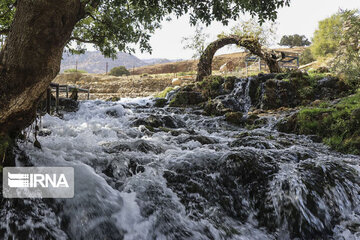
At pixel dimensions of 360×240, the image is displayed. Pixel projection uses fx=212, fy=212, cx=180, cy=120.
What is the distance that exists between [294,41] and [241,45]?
47814 mm

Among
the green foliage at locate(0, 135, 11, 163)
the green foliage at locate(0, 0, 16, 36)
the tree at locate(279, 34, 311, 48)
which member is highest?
the tree at locate(279, 34, 311, 48)

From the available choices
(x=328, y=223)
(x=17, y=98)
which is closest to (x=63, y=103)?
(x=17, y=98)

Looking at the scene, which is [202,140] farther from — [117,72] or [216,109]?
[117,72]

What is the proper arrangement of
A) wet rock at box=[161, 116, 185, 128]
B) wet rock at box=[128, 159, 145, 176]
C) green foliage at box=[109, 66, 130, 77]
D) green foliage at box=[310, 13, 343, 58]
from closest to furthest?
wet rock at box=[128, 159, 145, 176] → wet rock at box=[161, 116, 185, 128] → green foliage at box=[310, 13, 343, 58] → green foliage at box=[109, 66, 130, 77]

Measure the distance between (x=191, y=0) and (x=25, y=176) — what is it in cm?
425

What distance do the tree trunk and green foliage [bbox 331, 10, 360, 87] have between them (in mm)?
9046

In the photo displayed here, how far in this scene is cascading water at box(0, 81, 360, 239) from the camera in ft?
7.07

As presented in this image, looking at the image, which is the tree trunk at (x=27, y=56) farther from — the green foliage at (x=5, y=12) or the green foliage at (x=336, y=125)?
the green foliage at (x=336, y=125)

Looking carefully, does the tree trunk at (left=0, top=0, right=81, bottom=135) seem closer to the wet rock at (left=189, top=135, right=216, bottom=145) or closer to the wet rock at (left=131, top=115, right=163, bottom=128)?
the wet rock at (left=189, top=135, right=216, bottom=145)

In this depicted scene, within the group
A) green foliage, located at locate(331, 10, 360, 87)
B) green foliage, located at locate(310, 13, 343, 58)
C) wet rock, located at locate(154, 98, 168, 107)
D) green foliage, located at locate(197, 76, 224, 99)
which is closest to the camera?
green foliage, located at locate(331, 10, 360, 87)

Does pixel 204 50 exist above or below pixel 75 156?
above

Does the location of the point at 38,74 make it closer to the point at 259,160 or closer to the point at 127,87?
the point at 259,160

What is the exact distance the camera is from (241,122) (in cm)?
857

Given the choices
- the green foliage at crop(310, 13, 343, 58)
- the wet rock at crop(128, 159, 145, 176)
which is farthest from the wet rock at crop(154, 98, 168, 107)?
the green foliage at crop(310, 13, 343, 58)
